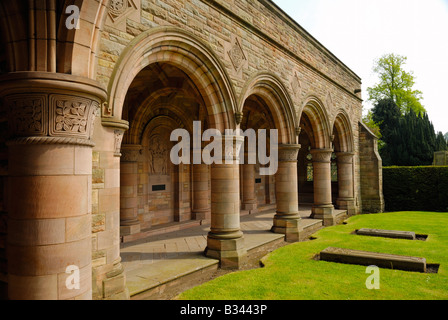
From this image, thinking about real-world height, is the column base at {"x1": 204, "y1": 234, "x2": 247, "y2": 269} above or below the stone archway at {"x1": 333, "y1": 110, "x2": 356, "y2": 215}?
below

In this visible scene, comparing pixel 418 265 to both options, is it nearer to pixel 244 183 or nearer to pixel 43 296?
pixel 43 296

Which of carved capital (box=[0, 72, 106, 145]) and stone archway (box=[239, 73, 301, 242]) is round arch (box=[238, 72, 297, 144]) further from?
carved capital (box=[0, 72, 106, 145])

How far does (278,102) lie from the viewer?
8836mm

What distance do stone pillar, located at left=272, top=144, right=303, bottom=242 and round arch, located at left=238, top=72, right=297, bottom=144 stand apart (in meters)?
0.46

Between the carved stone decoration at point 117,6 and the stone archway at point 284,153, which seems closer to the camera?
the carved stone decoration at point 117,6

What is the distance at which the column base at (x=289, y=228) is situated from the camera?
8.72m

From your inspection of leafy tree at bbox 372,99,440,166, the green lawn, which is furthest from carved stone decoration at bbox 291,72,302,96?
leafy tree at bbox 372,99,440,166

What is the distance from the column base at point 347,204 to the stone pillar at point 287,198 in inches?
242

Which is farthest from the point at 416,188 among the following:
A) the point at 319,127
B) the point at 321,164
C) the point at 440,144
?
the point at 440,144

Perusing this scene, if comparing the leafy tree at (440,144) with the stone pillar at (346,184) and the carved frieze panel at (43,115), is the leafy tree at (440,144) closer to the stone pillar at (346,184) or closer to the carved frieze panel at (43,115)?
the stone pillar at (346,184)

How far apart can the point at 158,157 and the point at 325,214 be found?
22.9 ft

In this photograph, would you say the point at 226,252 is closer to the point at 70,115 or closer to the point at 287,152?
the point at 287,152

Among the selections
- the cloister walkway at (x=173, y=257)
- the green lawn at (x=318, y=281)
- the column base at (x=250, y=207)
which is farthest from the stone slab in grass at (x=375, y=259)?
the column base at (x=250, y=207)

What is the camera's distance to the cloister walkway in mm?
4770
